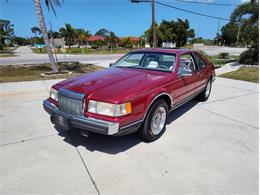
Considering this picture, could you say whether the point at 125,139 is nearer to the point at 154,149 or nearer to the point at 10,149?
the point at 154,149

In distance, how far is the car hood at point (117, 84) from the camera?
9.48ft

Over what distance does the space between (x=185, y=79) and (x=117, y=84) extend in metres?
1.62

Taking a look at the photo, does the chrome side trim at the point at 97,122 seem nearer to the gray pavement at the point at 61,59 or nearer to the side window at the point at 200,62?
the side window at the point at 200,62

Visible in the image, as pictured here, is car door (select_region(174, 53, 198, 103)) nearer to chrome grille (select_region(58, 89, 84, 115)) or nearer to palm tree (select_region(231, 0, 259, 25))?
chrome grille (select_region(58, 89, 84, 115))

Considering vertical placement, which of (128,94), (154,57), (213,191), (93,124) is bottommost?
(213,191)

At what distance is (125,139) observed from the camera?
360 centimetres

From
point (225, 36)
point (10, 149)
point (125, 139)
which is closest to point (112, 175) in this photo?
point (125, 139)

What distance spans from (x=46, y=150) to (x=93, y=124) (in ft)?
3.52

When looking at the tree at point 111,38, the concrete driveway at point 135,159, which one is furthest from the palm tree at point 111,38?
the concrete driveway at point 135,159

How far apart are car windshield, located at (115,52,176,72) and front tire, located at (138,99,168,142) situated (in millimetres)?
828

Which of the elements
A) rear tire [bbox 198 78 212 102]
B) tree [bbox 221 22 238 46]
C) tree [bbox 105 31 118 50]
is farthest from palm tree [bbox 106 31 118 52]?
rear tire [bbox 198 78 212 102]

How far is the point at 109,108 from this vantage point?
279 centimetres

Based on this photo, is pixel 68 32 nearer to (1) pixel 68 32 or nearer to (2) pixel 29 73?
(1) pixel 68 32

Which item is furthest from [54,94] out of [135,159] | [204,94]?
[204,94]
